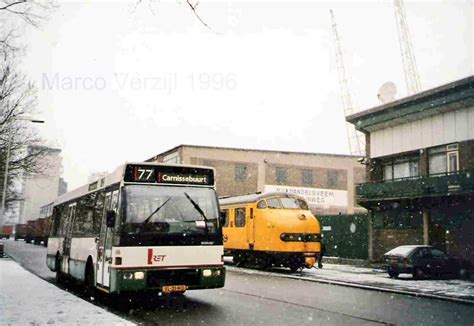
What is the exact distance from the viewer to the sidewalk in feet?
26.7

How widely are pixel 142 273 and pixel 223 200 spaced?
17.2m

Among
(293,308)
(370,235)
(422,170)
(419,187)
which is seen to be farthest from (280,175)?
(293,308)

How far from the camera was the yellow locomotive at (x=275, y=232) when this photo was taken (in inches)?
818

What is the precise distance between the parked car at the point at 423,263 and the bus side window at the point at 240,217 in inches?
269

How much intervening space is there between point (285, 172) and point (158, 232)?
4694 centimetres

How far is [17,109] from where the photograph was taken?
97.4ft

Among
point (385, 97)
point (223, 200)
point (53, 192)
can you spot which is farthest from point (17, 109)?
point (53, 192)

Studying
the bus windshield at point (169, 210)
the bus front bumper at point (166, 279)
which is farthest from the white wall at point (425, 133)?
the bus front bumper at point (166, 279)

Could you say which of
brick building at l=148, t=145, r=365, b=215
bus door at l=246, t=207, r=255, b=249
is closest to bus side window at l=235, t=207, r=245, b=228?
bus door at l=246, t=207, r=255, b=249

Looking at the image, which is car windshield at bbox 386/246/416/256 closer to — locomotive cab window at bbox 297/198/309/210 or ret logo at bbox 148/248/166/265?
locomotive cab window at bbox 297/198/309/210

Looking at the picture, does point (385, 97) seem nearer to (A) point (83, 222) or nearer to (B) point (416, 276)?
(B) point (416, 276)

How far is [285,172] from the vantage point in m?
56.5

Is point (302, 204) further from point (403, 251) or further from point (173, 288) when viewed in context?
point (173, 288)

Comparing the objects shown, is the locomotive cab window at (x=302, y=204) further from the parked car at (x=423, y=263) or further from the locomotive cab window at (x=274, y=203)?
the parked car at (x=423, y=263)
